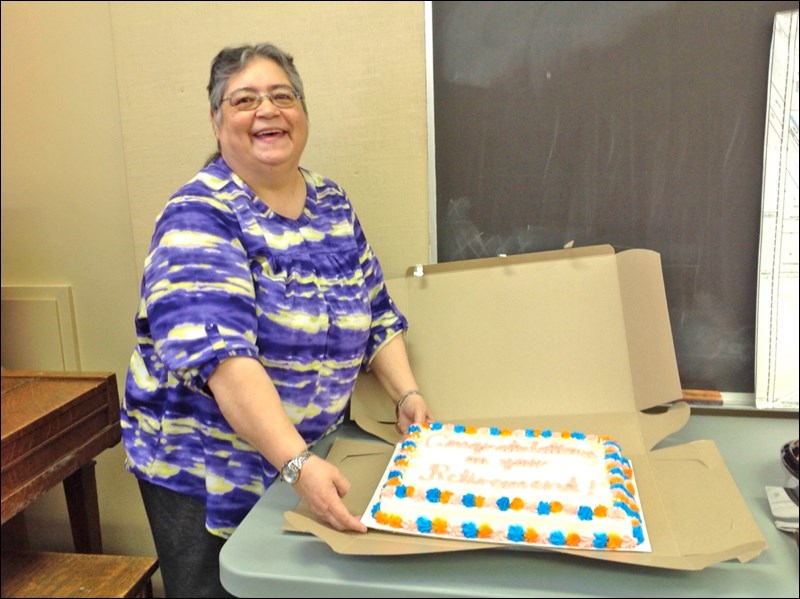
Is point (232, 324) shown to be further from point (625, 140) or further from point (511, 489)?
point (625, 140)

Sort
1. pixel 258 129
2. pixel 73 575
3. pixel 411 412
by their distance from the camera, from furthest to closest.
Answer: pixel 73 575 < pixel 411 412 < pixel 258 129

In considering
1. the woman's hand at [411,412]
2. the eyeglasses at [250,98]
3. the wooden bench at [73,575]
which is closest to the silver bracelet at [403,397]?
the woman's hand at [411,412]

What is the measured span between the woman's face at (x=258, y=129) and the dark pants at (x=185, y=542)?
513mm

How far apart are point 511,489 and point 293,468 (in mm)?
276

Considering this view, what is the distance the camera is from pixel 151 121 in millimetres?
1330

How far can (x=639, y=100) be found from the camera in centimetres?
110

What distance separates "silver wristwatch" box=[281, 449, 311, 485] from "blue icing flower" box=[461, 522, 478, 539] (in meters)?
0.22

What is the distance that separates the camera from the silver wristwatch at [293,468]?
819mm

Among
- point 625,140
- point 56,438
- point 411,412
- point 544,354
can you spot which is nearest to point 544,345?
point 544,354

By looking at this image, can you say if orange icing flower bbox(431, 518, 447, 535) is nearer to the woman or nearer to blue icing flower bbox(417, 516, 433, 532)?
blue icing flower bbox(417, 516, 433, 532)

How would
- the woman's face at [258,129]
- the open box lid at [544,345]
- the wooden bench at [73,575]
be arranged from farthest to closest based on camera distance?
1. the wooden bench at [73,575]
2. the open box lid at [544,345]
3. the woman's face at [258,129]

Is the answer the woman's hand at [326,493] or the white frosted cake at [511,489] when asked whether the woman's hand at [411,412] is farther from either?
the woman's hand at [326,493]

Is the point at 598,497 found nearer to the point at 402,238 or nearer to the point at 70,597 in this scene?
the point at 402,238

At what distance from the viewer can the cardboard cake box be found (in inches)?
40.3
